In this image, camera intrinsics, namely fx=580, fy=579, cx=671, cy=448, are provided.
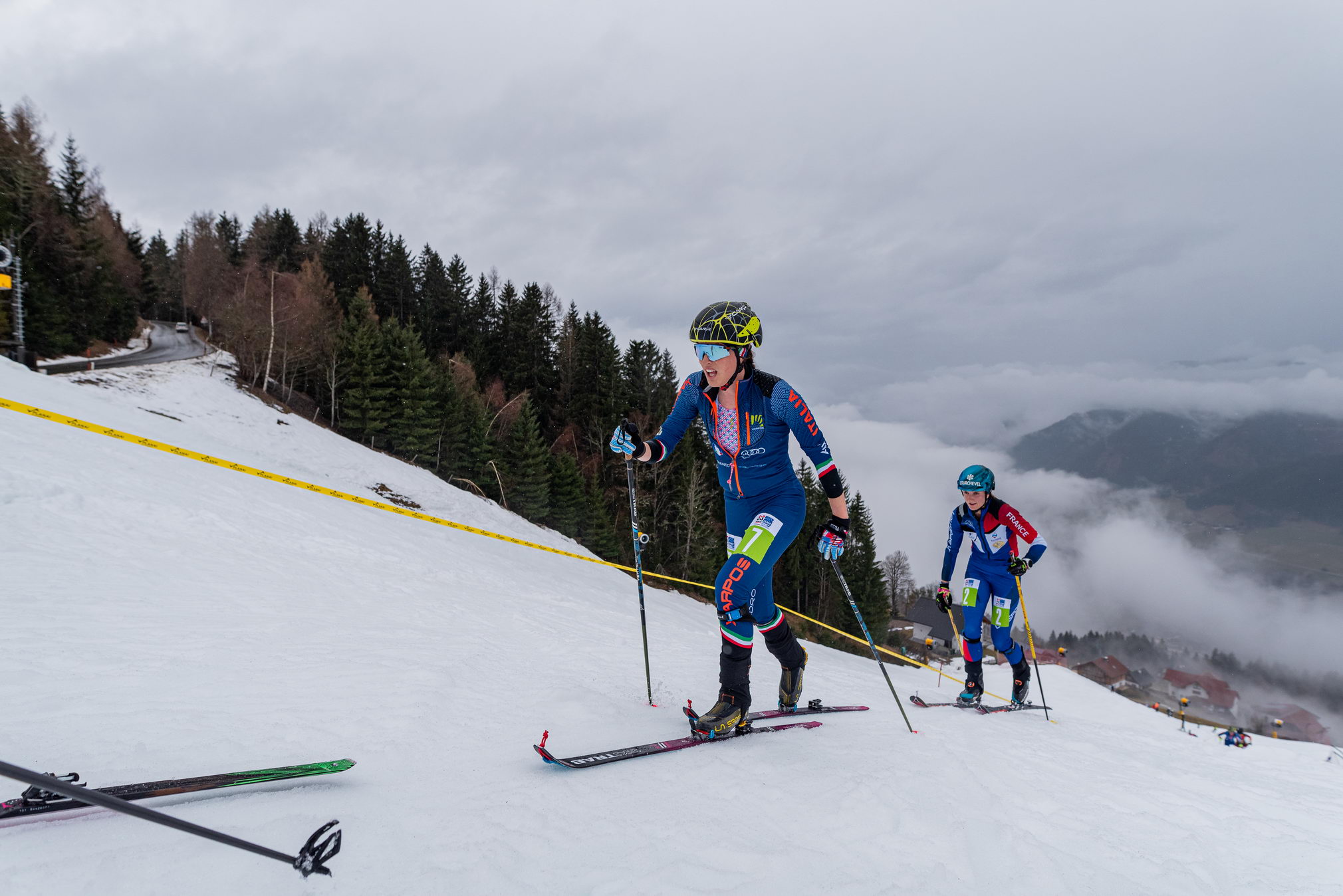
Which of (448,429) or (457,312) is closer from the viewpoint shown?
(448,429)

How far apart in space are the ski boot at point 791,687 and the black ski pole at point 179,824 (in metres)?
3.74

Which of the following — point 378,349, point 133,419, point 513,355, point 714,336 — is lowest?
point 133,419

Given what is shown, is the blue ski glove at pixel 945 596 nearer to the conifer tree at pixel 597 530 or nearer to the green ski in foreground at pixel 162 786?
the green ski in foreground at pixel 162 786

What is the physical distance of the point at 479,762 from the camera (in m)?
3.04

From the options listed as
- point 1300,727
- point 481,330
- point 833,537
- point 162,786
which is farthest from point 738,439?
point 1300,727

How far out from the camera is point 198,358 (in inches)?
1270

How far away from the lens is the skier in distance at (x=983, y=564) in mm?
7477

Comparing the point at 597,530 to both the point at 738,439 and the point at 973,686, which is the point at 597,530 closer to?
the point at 973,686

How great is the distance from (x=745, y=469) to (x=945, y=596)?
4.76 meters

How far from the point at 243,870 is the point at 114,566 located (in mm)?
4884

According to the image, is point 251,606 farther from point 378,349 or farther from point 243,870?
point 378,349

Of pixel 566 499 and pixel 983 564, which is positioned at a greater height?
pixel 983 564

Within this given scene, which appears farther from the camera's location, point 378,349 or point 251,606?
point 378,349

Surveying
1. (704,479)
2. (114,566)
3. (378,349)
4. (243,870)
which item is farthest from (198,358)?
(243,870)
